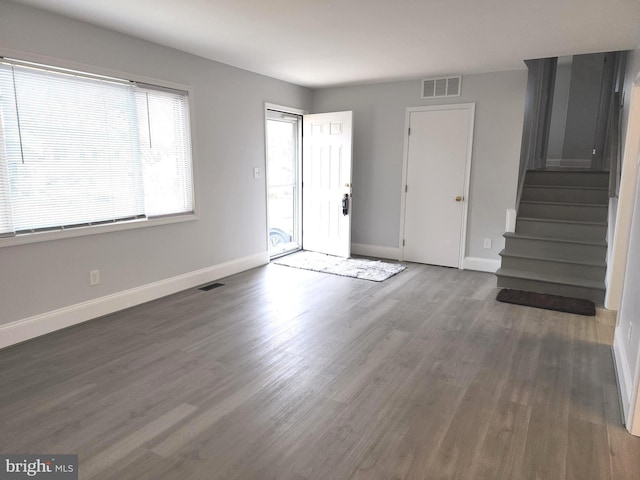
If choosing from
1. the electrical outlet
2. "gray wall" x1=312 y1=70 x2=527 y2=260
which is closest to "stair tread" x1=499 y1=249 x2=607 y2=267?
"gray wall" x1=312 y1=70 x2=527 y2=260

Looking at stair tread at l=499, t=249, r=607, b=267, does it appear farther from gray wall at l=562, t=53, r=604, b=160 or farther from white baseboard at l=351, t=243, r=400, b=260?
gray wall at l=562, t=53, r=604, b=160

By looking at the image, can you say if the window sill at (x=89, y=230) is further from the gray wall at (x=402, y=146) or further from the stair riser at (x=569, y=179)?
the stair riser at (x=569, y=179)

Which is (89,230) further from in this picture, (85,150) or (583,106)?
(583,106)

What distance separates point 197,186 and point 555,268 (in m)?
3.91

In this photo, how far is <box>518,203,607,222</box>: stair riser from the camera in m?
4.65

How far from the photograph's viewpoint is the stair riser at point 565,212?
465 centimetres

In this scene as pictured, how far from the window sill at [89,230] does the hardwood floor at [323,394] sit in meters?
0.76

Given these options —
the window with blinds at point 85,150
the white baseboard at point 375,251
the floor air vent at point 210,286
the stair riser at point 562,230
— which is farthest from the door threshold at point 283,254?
the stair riser at point 562,230

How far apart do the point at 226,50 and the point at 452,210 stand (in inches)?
130

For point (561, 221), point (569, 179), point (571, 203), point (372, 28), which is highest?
point (372, 28)

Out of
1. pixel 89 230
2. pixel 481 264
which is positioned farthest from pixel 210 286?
pixel 481 264

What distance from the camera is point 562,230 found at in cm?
457

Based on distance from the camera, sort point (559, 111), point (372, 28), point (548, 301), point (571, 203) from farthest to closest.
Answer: point (559, 111), point (571, 203), point (548, 301), point (372, 28)

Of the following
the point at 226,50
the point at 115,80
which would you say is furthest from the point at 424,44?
the point at 115,80
